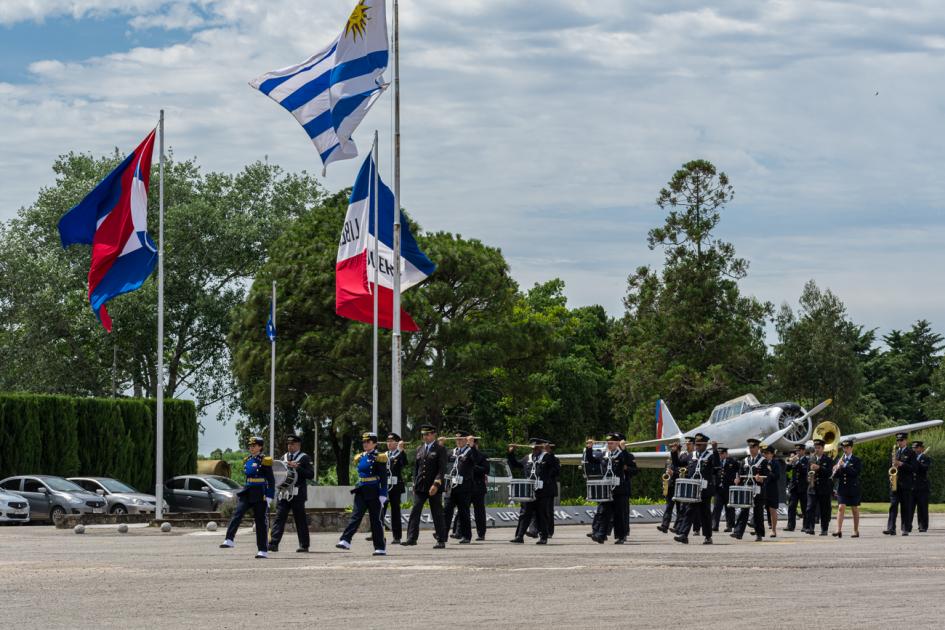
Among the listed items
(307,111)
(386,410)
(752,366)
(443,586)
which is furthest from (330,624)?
(752,366)

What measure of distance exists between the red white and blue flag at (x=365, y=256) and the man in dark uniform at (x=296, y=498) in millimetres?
9573

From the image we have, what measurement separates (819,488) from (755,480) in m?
3.41

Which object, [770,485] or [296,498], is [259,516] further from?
[770,485]

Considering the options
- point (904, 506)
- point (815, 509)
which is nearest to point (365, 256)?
point (815, 509)

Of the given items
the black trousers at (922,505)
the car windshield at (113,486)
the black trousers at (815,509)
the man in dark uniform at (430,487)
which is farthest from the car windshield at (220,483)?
the man in dark uniform at (430,487)

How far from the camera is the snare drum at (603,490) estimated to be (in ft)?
74.5

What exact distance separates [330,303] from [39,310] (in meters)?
14.8

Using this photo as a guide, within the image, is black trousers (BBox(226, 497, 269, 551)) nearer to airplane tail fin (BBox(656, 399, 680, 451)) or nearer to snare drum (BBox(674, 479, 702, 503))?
snare drum (BBox(674, 479, 702, 503))

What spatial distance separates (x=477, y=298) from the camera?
52188mm

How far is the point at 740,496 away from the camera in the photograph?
24391 mm

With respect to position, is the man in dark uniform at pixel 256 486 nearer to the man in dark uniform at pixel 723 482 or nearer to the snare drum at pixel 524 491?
the snare drum at pixel 524 491

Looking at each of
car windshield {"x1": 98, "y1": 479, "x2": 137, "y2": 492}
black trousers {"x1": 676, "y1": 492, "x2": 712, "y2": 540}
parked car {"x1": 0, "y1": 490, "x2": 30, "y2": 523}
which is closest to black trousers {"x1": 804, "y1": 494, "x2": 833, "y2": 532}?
black trousers {"x1": 676, "y1": 492, "x2": 712, "y2": 540}

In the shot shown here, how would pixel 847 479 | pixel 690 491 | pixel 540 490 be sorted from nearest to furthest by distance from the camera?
pixel 540 490, pixel 690 491, pixel 847 479

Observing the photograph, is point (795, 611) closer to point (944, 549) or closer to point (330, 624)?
point (330, 624)
